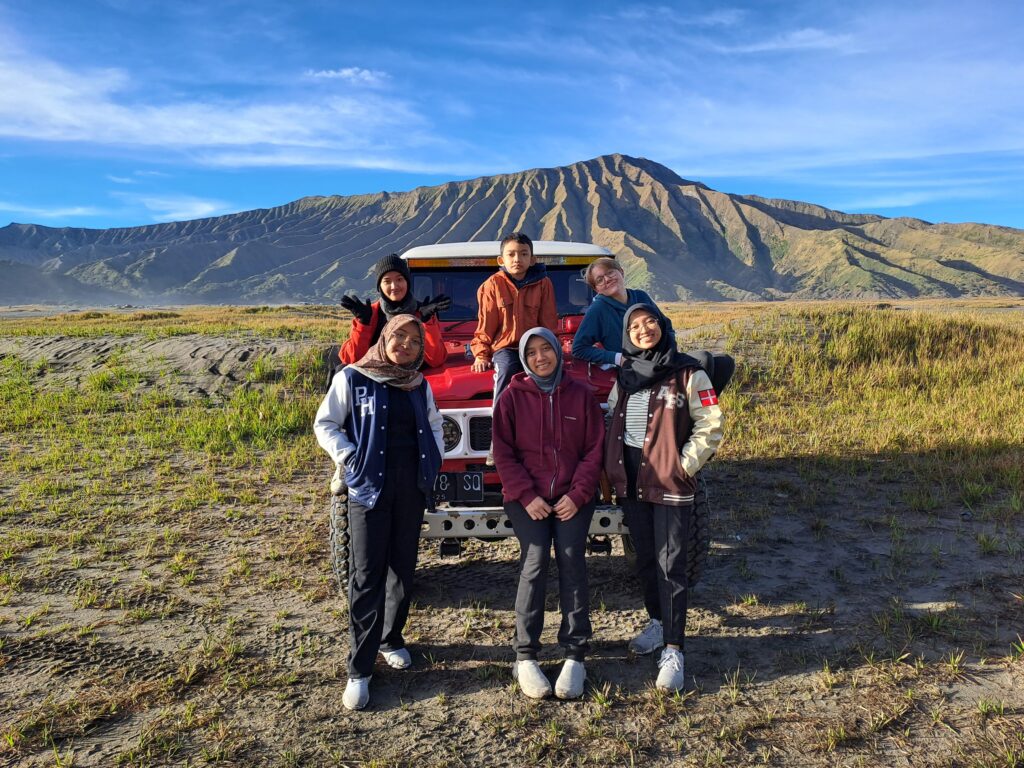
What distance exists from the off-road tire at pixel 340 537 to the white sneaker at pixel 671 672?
192 cm

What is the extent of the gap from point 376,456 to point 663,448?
4.93ft

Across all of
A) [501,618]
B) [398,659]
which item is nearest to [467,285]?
[501,618]

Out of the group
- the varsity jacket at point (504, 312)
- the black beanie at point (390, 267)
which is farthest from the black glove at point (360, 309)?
the varsity jacket at point (504, 312)

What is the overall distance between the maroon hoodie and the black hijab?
262 millimetres

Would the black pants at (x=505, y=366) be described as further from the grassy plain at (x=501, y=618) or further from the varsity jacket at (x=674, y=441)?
the grassy plain at (x=501, y=618)

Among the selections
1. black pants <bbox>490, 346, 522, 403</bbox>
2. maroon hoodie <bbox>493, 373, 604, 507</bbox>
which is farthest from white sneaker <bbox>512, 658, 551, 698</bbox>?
black pants <bbox>490, 346, 522, 403</bbox>

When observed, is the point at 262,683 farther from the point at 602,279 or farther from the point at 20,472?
the point at 20,472

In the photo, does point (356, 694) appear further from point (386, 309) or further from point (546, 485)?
point (386, 309)

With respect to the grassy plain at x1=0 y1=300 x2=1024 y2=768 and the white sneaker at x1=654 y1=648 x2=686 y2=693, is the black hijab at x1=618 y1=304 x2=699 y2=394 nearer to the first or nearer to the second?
the white sneaker at x1=654 y1=648 x2=686 y2=693

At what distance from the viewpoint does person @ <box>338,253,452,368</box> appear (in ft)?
14.4

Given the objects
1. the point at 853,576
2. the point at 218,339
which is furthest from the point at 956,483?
the point at 218,339

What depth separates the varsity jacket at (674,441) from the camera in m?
3.45

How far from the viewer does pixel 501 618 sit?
428 centimetres

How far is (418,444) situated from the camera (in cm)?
346
